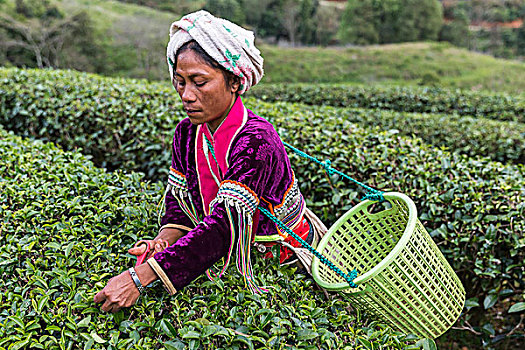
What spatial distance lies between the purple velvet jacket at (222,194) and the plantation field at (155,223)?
202 mm

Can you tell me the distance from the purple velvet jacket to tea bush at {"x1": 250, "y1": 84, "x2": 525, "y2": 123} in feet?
17.1

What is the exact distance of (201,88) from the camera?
1697mm

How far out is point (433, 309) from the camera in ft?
6.25

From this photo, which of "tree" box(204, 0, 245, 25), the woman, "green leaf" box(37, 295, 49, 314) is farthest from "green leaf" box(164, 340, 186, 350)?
"tree" box(204, 0, 245, 25)

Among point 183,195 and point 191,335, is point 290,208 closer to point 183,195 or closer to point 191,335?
point 183,195

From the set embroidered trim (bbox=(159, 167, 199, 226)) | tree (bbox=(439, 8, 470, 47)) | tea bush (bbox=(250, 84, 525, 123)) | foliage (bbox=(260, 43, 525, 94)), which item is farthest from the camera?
tree (bbox=(439, 8, 470, 47))

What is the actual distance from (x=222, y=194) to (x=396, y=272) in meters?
0.82

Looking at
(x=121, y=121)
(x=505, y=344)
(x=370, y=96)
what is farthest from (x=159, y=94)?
(x=370, y=96)

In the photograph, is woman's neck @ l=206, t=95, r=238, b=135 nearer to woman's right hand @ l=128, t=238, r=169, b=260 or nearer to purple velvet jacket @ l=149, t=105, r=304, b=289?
purple velvet jacket @ l=149, t=105, r=304, b=289

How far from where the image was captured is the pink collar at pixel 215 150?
1.83 meters

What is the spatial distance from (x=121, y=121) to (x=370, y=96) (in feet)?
15.4

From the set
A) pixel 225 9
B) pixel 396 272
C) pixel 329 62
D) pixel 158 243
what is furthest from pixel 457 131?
pixel 225 9

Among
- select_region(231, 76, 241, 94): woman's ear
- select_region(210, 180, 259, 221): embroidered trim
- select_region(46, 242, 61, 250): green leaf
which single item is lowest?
select_region(46, 242, 61, 250): green leaf

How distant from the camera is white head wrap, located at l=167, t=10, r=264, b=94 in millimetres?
1626
